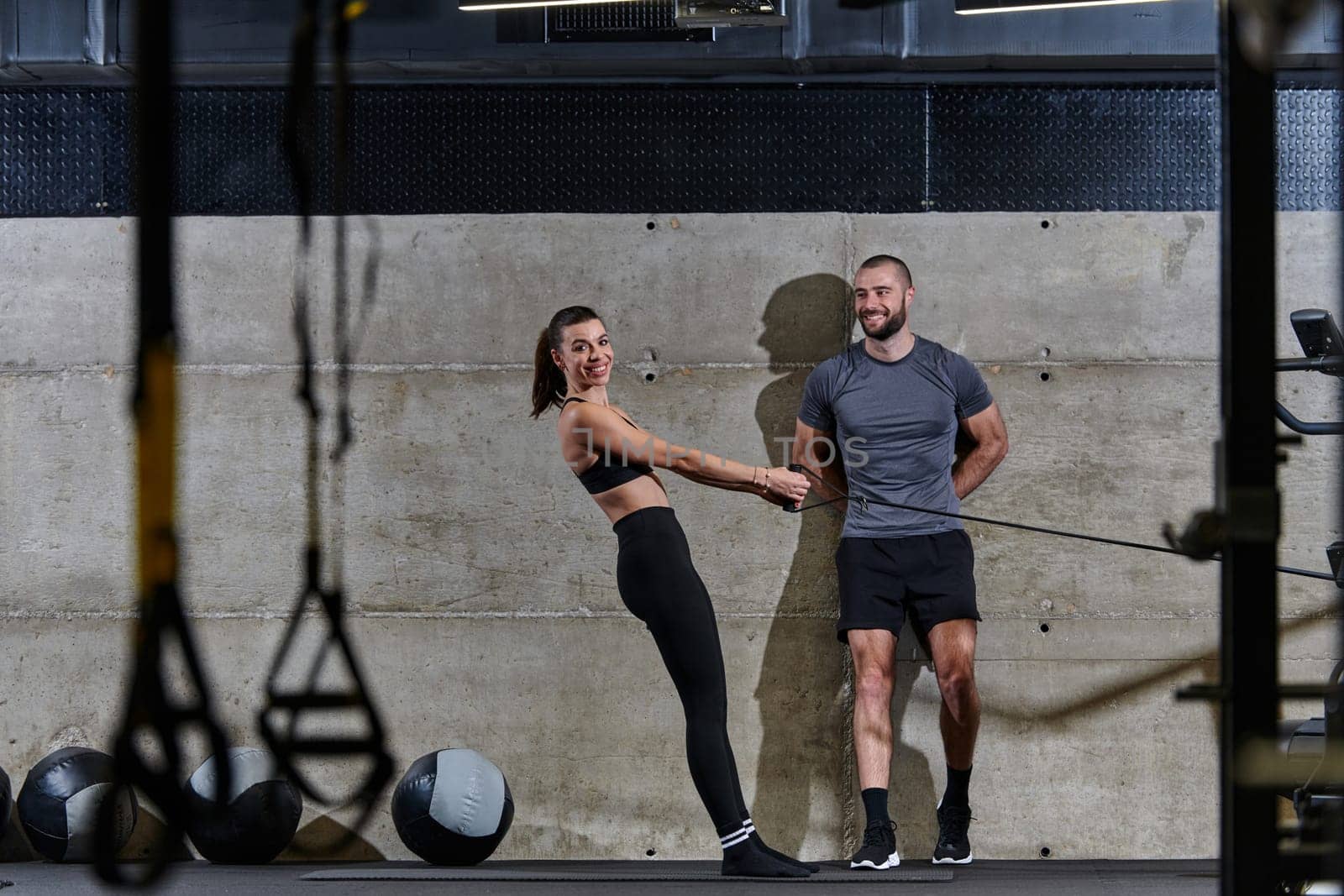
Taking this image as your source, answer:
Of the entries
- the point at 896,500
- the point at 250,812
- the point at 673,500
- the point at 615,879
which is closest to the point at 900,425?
the point at 896,500

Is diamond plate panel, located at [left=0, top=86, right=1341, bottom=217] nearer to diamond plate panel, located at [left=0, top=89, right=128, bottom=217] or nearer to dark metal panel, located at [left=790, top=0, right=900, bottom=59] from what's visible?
diamond plate panel, located at [left=0, top=89, right=128, bottom=217]

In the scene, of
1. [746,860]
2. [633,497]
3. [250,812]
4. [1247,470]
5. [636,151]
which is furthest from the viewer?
[636,151]

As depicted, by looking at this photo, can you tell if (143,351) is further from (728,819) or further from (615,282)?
(615,282)

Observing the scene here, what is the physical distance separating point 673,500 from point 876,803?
115 cm

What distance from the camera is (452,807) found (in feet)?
12.4

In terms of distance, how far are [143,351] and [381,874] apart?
281 cm

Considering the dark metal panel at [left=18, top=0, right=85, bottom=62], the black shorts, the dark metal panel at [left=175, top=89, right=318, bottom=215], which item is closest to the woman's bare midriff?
the black shorts

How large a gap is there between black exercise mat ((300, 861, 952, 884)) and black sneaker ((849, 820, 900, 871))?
3 cm

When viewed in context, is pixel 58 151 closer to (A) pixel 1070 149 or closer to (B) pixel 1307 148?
(A) pixel 1070 149

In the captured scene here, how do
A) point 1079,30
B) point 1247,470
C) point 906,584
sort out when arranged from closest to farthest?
point 1247,470, point 906,584, point 1079,30

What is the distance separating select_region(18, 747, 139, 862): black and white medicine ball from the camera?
3.86 m

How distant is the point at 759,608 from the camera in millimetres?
4340

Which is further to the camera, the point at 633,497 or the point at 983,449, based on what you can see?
the point at 983,449

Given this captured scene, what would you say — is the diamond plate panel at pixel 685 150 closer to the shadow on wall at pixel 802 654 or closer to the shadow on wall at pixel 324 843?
the shadow on wall at pixel 802 654
